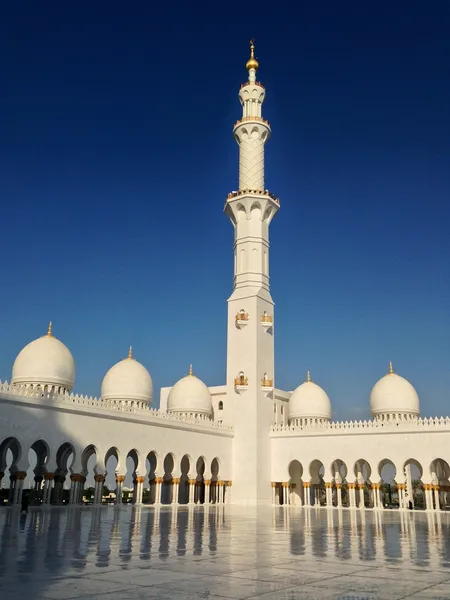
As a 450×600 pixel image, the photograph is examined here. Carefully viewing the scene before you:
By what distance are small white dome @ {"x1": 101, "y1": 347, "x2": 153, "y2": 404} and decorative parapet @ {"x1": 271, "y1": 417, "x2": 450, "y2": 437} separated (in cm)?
850

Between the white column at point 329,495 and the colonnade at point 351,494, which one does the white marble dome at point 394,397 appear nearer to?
the colonnade at point 351,494

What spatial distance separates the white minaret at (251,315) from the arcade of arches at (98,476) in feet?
6.61

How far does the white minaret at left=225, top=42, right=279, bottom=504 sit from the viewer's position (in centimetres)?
3609

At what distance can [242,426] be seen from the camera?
36656 millimetres

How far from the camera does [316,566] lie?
7.19 m

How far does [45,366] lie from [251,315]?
13.4 m

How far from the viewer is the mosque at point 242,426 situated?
92.8 feet

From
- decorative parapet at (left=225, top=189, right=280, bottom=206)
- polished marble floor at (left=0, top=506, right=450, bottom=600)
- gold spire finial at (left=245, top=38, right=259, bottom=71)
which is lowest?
polished marble floor at (left=0, top=506, right=450, bottom=600)

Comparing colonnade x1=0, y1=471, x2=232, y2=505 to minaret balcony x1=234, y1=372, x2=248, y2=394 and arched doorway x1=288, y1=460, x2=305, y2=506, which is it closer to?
arched doorway x1=288, y1=460, x2=305, y2=506

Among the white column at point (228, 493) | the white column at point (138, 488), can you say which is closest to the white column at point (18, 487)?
the white column at point (138, 488)

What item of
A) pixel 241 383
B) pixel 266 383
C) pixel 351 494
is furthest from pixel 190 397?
pixel 351 494

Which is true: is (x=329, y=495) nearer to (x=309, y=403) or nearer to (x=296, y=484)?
(x=296, y=484)

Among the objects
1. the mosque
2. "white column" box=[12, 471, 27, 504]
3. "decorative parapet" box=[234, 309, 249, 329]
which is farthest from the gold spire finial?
"white column" box=[12, 471, 27, 504]

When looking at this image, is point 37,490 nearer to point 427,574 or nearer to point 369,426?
point 369,426
